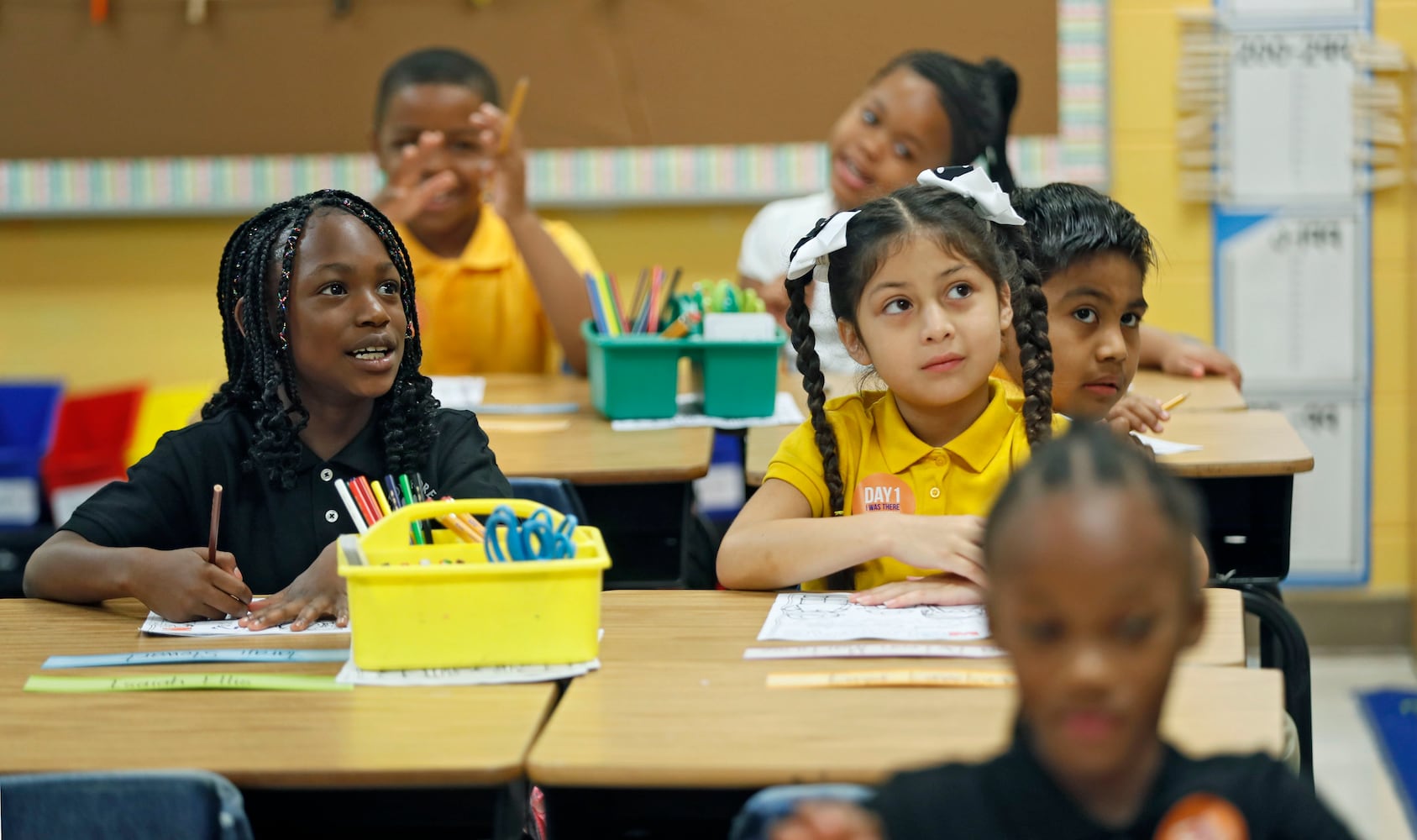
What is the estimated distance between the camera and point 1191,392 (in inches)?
108

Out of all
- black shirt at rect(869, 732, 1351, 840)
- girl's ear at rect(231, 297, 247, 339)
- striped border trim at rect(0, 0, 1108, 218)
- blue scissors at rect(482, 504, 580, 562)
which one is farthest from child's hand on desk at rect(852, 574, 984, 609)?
striped border trim at rect(0, 0, 1108, 218)

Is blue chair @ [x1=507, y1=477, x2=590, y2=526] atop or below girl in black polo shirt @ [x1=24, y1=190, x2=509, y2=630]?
below

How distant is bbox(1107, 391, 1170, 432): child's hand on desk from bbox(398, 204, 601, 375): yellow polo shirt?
1.44 meters

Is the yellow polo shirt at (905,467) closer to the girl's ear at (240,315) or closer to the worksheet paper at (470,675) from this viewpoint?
the worksheet paper at (470,675)

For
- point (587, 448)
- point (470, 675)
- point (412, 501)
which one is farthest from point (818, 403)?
point (587, 448)

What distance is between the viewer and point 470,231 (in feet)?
11.0

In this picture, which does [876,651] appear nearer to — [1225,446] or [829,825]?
[829,825]

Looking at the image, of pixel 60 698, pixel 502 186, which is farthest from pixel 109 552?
pixel 502 186

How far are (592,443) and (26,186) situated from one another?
228 centimetres

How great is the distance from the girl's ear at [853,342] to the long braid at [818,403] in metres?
0.05

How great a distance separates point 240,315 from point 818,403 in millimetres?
752

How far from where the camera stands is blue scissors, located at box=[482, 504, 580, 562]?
1.35m

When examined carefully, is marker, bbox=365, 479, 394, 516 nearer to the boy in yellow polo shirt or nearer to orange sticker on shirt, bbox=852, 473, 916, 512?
orange sticker on shirt, bbox=852, 473, 916, 512

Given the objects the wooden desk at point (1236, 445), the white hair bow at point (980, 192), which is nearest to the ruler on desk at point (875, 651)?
the white hair bow at point (980, 192)
